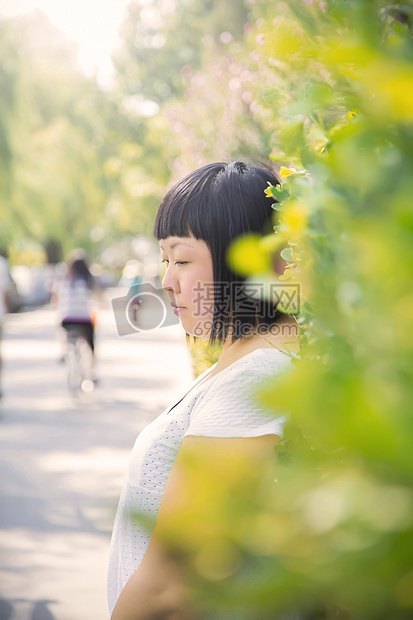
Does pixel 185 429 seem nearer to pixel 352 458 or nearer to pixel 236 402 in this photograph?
pixel 236 402

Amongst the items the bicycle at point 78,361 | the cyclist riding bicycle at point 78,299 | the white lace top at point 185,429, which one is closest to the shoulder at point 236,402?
the white lace top at point 185,429

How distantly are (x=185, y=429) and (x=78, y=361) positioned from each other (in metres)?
8.26

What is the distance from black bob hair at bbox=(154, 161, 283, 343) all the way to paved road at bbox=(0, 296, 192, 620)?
0.61m

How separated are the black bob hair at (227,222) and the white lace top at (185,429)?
0.62 ft

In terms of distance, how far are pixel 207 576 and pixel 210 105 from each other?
10.8 m

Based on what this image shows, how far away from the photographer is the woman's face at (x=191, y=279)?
166cm

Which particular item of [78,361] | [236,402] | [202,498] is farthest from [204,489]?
[78,361]

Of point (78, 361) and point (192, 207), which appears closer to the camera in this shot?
point (192, 207)

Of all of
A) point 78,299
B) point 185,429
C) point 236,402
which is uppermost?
point 236,402

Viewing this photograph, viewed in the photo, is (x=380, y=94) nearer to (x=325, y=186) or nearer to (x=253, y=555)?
(x=325, y=186)

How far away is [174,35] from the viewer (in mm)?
24484

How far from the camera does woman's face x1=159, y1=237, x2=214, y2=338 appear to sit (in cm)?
166

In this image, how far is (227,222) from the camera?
5.33 ft

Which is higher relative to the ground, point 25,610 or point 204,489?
point 204,489
